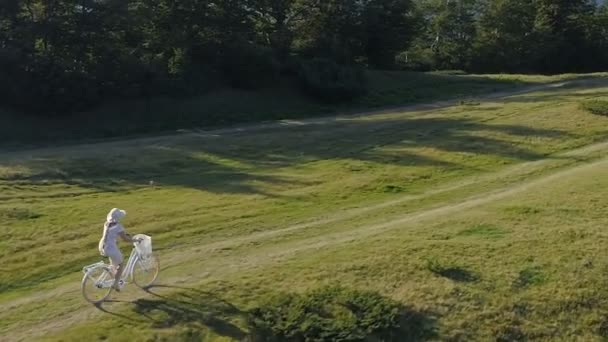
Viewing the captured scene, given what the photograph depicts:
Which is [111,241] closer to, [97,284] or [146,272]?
[97,284]

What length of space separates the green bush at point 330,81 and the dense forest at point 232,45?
69mm

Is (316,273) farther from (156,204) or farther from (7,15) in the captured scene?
(7,15)

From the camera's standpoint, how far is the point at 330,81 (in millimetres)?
41438

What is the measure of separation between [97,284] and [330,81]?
30.0 meters

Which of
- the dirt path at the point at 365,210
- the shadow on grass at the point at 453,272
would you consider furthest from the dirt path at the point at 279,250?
the shadow on grass at the point at 453,272

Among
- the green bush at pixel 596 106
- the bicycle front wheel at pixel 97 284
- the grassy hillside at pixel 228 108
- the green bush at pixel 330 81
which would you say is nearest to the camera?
the bicycle front wheel at pixel 97 284

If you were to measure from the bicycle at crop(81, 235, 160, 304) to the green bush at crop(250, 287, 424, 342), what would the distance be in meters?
2.28

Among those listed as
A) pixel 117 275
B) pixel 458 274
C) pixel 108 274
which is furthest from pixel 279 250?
pixel 108 274

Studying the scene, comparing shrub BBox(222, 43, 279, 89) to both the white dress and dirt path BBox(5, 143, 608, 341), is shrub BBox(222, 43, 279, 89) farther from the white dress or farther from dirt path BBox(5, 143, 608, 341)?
the white dress

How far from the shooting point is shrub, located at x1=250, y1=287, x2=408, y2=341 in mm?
12438

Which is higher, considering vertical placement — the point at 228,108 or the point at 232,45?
the point at 232,45

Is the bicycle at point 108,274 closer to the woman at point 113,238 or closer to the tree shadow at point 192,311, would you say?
the woman at point 113,238

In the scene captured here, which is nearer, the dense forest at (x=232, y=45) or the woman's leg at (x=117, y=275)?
the woman's leg at (x=117, y=275)

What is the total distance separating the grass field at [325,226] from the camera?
1316 cm
